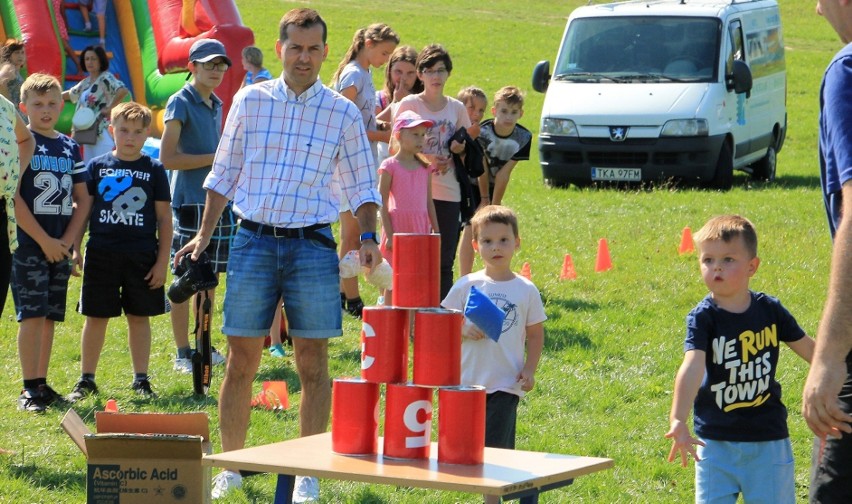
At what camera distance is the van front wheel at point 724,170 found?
1723 cm

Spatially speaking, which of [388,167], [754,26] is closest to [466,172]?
[388,167]

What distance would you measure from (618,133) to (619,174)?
592 mm

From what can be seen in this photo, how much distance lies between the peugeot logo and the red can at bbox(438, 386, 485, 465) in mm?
12603

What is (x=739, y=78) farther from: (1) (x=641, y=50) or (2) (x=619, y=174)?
(2) (x=619, y=174)

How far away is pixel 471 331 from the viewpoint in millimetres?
5418

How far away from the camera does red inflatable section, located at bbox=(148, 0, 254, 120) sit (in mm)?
15852

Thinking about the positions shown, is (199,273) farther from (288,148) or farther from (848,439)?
(848,439)

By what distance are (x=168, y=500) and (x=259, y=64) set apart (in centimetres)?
699

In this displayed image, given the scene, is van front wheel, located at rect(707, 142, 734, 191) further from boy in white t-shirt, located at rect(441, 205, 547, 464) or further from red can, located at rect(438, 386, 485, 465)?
red can, located at rect(438, 386, 485, 465)

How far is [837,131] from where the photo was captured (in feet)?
11.4

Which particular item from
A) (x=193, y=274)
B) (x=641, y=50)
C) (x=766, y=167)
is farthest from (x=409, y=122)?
(x=766, y=167)

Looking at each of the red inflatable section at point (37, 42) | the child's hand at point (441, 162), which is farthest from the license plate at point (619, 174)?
the child's hand at point (441, 162)

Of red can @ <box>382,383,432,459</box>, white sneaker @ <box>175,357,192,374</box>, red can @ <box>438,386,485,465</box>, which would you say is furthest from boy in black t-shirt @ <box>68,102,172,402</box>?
red can @ <box>438,386,485,465</box>

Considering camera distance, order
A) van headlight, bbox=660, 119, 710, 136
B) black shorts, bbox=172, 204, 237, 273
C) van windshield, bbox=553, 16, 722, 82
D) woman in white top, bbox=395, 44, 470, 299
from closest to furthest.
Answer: black shorts, bbox=172, 204, 237, 273 < woman in white top, bbox=395, 44, 470, 299 < van headlight, bbox=660, 119, 710, 136 < van windshield, bbox=553, 16, 722, 82
